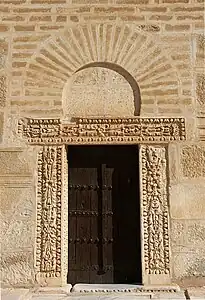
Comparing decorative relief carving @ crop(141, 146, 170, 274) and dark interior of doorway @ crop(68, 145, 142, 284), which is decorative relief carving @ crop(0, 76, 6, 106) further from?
decorative relief carving @ crop(141, 146, 170, 274)

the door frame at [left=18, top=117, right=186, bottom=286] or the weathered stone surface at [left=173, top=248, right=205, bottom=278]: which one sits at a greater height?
the door frame at [left=18, top=117, right=186, bottom=286]

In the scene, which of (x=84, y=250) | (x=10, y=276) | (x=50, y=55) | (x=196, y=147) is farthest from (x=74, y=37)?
(x=10, y=276)

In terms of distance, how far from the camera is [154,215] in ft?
15.0

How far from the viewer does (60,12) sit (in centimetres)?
497

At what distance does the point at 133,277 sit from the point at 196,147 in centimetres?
151

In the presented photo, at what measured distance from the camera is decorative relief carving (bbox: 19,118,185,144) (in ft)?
15.4

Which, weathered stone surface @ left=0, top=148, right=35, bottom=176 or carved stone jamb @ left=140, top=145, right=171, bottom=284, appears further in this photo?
weathered stone surface @ left=0, top=148, right=35, bottom=176

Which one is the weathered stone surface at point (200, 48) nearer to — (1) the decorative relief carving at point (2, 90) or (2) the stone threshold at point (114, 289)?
(1) the decorative relief carving at point (2, 90)

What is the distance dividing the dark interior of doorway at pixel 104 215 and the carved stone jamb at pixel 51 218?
0.50ft

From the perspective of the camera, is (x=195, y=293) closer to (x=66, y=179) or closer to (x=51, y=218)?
(x=51, y=218)

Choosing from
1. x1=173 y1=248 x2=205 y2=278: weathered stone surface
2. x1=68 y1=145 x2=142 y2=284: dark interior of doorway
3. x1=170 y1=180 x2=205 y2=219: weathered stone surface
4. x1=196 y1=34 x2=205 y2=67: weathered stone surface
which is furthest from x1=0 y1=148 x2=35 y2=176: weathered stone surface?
x1=196 y1=34 x2=205 y2=67: weathered stone surface

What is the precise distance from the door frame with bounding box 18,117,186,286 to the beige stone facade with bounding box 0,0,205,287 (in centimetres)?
1

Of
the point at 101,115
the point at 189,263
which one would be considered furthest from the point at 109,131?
the point at 189,263

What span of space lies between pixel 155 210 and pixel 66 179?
3.24 feet
